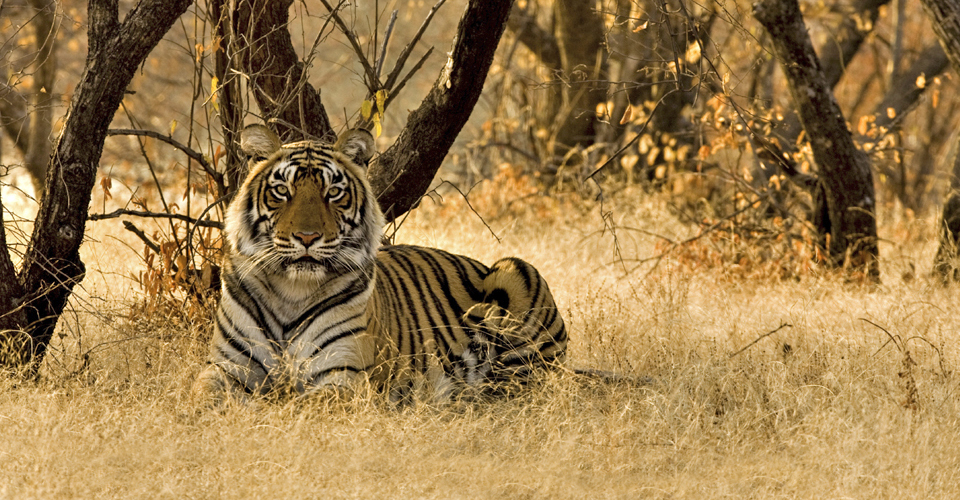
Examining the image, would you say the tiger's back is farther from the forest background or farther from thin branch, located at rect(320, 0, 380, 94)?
thin branch, located at rect(320, 0, 380, 94)

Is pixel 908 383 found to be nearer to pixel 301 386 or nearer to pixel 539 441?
pixel 539 441

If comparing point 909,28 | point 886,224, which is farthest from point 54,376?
point 909,28

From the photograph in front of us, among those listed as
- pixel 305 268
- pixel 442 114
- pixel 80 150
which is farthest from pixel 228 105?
pixel 305 268

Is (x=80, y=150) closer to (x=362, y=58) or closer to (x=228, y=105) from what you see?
(x=228, y=105)

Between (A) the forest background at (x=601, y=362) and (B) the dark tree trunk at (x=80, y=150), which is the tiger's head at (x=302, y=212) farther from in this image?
(B) the dark tree trunk at (x=80, y=150)

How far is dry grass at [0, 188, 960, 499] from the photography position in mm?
3338

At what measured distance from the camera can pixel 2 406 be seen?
12.6 ft

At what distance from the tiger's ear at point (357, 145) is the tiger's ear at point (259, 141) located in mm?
251

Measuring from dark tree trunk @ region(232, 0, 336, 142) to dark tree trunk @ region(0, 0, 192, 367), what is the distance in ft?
2.50

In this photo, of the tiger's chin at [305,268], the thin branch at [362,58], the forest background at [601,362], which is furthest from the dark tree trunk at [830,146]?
the tiger's chin at [305,268]

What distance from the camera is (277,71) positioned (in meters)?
5.45

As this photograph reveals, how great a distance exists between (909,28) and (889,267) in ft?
35.2

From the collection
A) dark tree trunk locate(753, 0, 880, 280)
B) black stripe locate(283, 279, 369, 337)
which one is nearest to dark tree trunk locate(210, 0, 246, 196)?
black stripe locate(283, 279, 369, 337)

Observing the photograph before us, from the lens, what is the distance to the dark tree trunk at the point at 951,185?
629 cm
